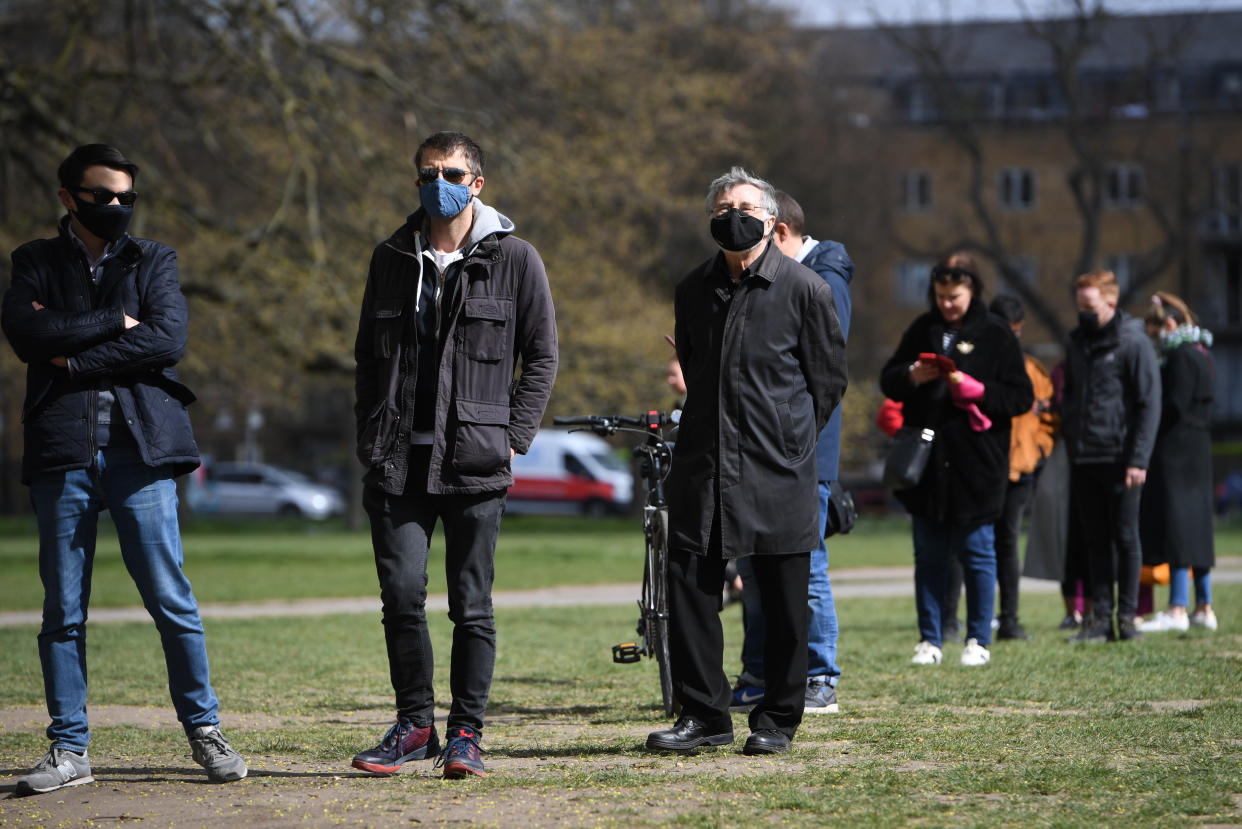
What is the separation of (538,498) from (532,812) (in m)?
37.5

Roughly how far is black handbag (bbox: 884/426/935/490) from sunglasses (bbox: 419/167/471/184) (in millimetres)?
3350

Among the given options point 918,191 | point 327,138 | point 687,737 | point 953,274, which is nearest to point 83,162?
point 687,737

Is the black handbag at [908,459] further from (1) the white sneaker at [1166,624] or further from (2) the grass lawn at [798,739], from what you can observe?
(1) the white sneaker at [1166,624]

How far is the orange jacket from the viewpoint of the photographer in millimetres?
10070

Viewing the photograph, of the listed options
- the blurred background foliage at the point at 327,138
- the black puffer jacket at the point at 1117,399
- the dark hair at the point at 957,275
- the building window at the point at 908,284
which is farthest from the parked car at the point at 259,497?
the dark hair at the point at 957,275

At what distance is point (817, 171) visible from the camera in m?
41.6

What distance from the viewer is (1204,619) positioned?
10.4 m

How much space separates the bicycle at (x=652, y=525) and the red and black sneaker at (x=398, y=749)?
59.2 inches

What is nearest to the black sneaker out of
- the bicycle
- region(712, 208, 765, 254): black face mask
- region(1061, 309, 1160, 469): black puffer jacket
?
region(1061, 309, 1160, 469): black puffer jacket

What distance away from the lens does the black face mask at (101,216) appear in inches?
209

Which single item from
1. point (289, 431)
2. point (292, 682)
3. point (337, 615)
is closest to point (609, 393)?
point (337, 615)

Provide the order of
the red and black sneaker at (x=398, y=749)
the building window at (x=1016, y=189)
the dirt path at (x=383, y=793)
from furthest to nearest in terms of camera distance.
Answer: the building window at (x=1016, y=189) → the red and black sneaker at (x=398, y=749) → the dirt path at (x=383, y=793)

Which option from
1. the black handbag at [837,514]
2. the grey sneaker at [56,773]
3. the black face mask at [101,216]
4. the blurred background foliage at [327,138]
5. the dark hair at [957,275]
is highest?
the blurred background foliage at [327,138]

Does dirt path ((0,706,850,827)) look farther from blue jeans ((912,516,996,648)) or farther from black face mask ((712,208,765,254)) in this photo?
blue jeans ((912,516,996,648))
